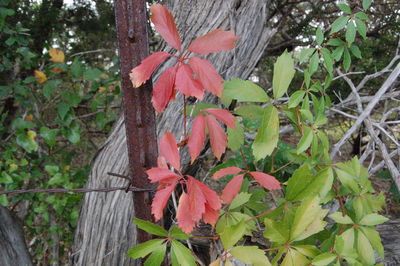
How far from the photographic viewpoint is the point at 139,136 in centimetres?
77

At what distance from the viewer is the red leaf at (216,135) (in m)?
0.70

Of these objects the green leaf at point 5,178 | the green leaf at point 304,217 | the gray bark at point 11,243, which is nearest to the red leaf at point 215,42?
the green leaf at point 304,217

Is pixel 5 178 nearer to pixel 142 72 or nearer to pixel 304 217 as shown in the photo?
pixel 142 72

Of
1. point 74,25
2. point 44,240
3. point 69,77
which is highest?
point 74,25

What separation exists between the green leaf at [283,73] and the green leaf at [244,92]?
3cm

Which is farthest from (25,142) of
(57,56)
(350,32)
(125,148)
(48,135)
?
(350,32)

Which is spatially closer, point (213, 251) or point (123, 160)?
point (213, 251)

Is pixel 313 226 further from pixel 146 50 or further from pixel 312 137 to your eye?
pixel 146 50

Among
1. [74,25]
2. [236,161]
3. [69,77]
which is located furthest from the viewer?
[74,25]

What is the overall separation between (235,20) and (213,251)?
767 millimetres

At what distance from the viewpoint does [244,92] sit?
744mm

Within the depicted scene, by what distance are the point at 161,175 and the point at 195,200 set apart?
9cm

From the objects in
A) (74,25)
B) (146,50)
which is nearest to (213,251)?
(146,50)

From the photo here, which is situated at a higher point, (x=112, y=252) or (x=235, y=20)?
(x=235, y=20)
